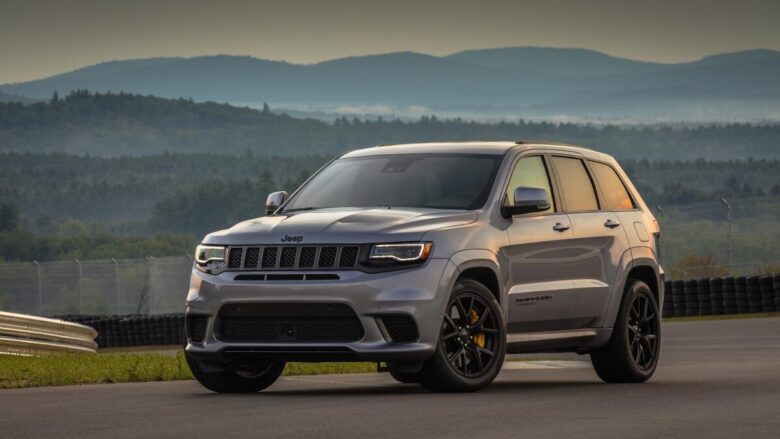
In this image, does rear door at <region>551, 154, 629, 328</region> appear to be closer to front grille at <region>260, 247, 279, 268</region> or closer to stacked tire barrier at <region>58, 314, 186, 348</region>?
front grille at <region>260, 247, 279, 268</region>

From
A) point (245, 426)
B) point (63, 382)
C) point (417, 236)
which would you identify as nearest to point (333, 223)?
point (417, 236)

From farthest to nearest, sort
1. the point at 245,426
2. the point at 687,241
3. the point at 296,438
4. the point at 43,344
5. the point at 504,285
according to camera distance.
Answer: the point at 687,241, the point at 43,344, the point at 504,285, the point at 245,426, the point at 296,438

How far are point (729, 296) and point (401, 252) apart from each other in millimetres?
24064

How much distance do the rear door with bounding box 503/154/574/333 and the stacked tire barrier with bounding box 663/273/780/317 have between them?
70.2 ft

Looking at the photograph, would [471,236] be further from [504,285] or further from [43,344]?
[43,344]

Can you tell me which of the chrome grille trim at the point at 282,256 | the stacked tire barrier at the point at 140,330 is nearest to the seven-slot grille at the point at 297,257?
the chrome grille trim at the point at 282,256

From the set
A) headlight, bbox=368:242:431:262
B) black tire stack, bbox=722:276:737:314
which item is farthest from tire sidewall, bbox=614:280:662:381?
black tire stack, bbox=722:276:737:314

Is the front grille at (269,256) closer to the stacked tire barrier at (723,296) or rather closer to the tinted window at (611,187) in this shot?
the tinted window at (611,187)

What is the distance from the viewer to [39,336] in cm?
2475

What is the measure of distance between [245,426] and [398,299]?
215 cm

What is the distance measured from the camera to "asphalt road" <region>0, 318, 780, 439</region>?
952 cm

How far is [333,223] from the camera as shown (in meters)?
12.0

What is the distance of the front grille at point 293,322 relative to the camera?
11.7 metres

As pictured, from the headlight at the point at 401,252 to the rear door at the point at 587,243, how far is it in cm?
201
